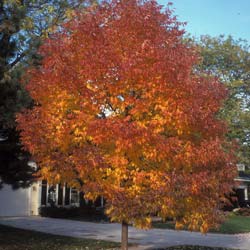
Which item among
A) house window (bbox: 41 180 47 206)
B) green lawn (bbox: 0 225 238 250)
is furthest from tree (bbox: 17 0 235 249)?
house window (bbox: 41 180 47 206)

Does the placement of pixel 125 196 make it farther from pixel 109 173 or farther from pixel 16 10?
pixel 16 10

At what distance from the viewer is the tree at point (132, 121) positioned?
8.15m

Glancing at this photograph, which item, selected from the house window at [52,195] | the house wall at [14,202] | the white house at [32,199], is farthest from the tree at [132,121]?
the house window at [52,195]

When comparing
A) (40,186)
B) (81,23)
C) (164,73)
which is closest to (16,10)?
(81,23)

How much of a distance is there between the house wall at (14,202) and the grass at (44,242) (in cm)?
904

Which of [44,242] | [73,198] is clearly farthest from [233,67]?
[44,242]

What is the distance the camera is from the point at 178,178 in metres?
8.10

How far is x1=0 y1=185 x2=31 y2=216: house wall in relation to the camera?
26.0m

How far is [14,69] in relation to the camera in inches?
448

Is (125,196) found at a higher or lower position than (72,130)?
lower

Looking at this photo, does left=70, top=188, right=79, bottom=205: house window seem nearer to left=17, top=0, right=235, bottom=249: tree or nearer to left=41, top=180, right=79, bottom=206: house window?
left=41, top=180, right=79, bottom=206: house window

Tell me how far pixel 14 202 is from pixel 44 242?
505 inches

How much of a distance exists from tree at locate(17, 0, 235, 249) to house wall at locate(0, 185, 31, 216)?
17.8 metres

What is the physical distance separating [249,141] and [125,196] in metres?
23.8
